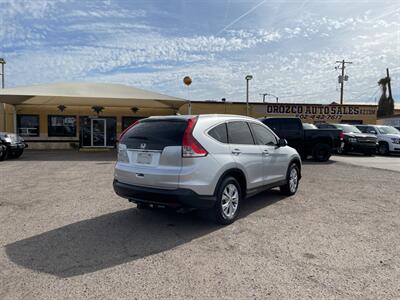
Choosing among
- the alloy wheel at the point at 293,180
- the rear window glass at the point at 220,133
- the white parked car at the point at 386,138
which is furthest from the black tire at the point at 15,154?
the white parked car at the point at 386,138

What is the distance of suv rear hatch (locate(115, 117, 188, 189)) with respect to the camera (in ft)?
15.6

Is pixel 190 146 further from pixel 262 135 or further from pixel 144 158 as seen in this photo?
pixel 262 135

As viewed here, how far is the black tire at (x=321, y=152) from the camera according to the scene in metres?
15.3

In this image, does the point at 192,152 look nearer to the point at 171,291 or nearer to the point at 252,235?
the point at 252,235

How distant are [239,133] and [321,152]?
35.4 feet

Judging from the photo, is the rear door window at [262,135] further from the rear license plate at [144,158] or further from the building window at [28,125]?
the building window at [28,125]

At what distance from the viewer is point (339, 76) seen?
50.5 meters

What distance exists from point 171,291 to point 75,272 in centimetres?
117

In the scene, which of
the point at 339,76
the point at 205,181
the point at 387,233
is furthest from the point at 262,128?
the point at 339,76

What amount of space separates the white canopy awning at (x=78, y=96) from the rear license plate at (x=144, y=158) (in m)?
13.2

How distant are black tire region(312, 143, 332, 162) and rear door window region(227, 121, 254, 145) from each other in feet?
33.5

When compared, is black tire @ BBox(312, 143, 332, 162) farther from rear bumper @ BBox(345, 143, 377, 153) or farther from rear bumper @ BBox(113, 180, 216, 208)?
rear bumper @ BBox(113, 180, 216, 208)

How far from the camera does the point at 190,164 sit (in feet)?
15.5

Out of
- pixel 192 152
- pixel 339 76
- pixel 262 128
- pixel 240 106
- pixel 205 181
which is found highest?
pixel 339 76
